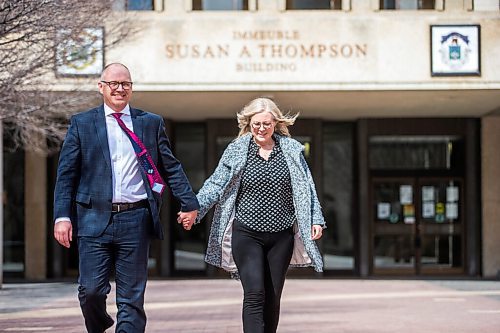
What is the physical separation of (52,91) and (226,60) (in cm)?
343

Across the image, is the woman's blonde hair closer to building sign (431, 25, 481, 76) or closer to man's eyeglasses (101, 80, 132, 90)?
man's eyeglasses (101, 80, 132, 90)

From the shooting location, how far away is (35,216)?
22.7 metres

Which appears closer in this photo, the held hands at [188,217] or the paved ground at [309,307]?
the held hands at [188,217]

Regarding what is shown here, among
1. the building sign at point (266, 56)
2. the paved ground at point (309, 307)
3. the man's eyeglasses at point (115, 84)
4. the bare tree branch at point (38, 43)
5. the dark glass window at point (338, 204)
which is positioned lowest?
A: the paved ground at point (309, 307)

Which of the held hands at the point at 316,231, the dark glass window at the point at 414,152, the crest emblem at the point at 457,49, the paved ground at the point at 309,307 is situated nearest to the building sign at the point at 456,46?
the crest emblem at the point at 457,49

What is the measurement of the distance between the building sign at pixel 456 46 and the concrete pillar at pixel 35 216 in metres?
9.21

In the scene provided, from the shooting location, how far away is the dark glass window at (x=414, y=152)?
75.6 feet

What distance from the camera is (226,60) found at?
61.8 feet

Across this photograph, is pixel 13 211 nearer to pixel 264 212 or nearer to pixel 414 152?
pixel 414 152

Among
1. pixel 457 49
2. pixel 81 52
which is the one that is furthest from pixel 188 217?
pixel 457 49

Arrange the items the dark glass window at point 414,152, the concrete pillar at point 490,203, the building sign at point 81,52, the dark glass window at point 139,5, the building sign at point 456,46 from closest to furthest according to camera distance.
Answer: the building sign at point 81,52, the dark glass window at point 139,5, the building sign at point 456,46, the concrete pillar at point 490,203, the dark glass window at point 414,152

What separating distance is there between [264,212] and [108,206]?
1206 mm

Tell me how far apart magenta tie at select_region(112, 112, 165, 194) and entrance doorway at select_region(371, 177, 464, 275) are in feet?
57.2

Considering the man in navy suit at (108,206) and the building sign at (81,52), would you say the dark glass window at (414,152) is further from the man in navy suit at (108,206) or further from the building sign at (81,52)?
the man in navy suit at (108,206)
